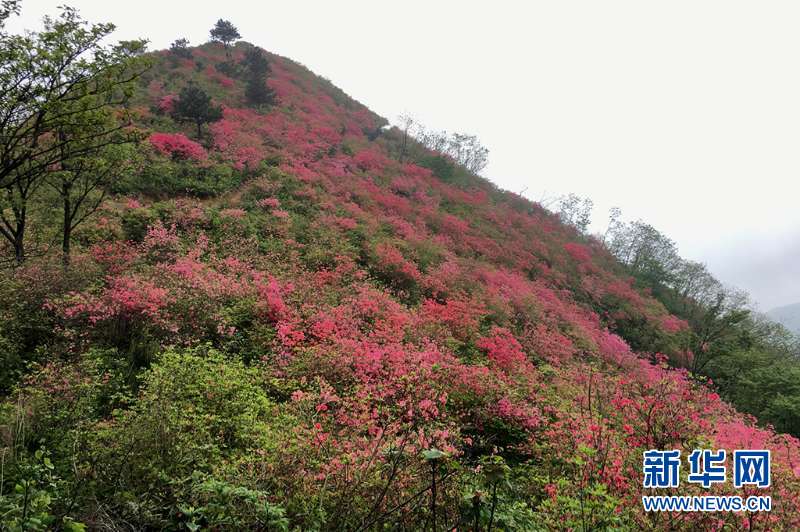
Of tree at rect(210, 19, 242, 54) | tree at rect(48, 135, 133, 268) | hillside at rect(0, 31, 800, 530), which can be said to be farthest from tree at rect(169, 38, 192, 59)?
tree at rect(48, 135, 133, 268)

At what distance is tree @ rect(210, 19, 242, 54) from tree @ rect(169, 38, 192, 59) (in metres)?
3.20

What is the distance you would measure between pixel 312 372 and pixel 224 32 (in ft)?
122

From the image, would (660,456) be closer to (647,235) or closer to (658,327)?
(658,327)

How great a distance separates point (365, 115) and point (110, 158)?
96.4 feet

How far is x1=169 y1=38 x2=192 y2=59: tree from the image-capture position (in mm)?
30500

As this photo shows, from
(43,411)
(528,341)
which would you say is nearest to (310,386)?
(43,411)

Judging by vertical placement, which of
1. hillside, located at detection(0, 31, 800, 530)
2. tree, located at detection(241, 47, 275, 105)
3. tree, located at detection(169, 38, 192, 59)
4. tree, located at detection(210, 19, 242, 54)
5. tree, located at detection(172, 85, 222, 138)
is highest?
tree, located at detection(210, 19, 242, 54)

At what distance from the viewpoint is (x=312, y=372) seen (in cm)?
756

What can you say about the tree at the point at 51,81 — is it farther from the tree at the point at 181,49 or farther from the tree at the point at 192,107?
the tree at the point at 181,49

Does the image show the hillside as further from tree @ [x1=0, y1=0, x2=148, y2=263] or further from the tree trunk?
tree @ [x1=0, y1=0, x2=148, y2=263]

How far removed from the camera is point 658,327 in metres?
22.6

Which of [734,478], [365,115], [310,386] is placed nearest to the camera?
[734,478]

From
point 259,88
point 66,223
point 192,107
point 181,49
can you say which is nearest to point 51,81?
point 66,223

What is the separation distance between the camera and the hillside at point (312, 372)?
12.8 feet
